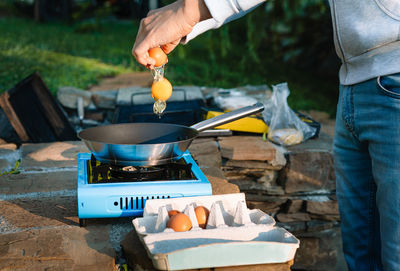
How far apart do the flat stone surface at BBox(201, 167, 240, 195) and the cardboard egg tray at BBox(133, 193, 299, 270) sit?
387 millimetres

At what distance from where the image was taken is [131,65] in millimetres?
6000

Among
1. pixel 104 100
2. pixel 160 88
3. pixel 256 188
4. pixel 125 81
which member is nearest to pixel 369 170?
pixel 160 88

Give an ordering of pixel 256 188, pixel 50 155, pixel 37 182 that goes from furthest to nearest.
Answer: pixel 256 188 < pixel 50 155 < pixel 37 182

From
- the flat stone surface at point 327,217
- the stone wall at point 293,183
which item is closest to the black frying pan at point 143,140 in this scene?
the stone wall at point 293,183

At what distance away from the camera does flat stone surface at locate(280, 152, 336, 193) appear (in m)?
2.96

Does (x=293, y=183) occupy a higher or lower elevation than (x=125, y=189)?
lower

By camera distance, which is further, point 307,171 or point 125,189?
point 307,171

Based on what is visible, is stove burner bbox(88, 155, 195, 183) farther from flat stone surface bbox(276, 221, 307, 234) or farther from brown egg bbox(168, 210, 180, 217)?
flat stone surface bbox(276, 221, 307, 234)

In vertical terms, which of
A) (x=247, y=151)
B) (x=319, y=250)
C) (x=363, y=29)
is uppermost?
(x=363, y=29)

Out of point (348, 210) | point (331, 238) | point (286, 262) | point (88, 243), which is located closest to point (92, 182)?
point (88, 243)

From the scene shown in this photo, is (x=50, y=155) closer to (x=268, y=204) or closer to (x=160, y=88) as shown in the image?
(x=160, y=88)

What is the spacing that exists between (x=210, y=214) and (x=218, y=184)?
57 centimetres

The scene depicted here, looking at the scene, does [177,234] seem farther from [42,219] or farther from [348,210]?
[348,210]

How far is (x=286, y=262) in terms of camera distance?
1.20 meters
